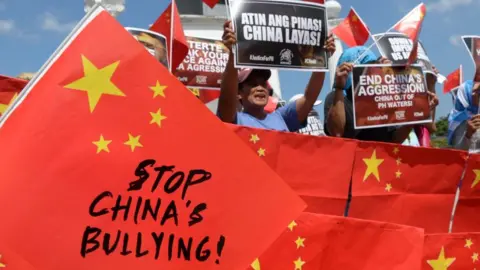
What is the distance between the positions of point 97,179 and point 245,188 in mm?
493

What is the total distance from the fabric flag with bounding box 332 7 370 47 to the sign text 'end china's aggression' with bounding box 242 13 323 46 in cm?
114

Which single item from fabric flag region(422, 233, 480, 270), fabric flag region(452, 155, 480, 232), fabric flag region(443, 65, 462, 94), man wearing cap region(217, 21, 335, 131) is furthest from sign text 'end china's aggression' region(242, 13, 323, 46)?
fabric flag region(443, 65, 462, 94)

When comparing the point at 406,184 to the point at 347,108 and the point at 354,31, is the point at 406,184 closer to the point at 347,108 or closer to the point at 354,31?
the point at 347,108

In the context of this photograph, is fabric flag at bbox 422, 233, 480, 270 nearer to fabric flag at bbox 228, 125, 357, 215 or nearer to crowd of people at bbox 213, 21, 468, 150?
fabric flag at bbox 228, 125, 357, 215

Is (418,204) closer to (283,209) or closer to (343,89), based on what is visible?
(343,89)

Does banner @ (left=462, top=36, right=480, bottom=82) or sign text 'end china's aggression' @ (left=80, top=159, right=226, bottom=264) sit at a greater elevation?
banner @ (left=462, top=36, right=480, bottom=82)

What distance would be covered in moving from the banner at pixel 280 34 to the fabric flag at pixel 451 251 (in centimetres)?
129

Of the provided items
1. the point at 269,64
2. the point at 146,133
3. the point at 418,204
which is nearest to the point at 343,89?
the point at 269,64

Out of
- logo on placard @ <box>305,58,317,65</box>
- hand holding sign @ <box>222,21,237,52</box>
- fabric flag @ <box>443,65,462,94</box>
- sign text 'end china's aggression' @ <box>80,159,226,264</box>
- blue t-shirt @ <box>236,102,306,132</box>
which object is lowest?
sign text 'end china's aggression' @ <box>80,159,226,264</box>

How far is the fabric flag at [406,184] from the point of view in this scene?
12.1ft

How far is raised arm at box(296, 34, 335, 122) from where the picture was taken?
393cm

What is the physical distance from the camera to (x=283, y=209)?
217cm

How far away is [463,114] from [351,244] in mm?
2559

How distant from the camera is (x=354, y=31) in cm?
512
